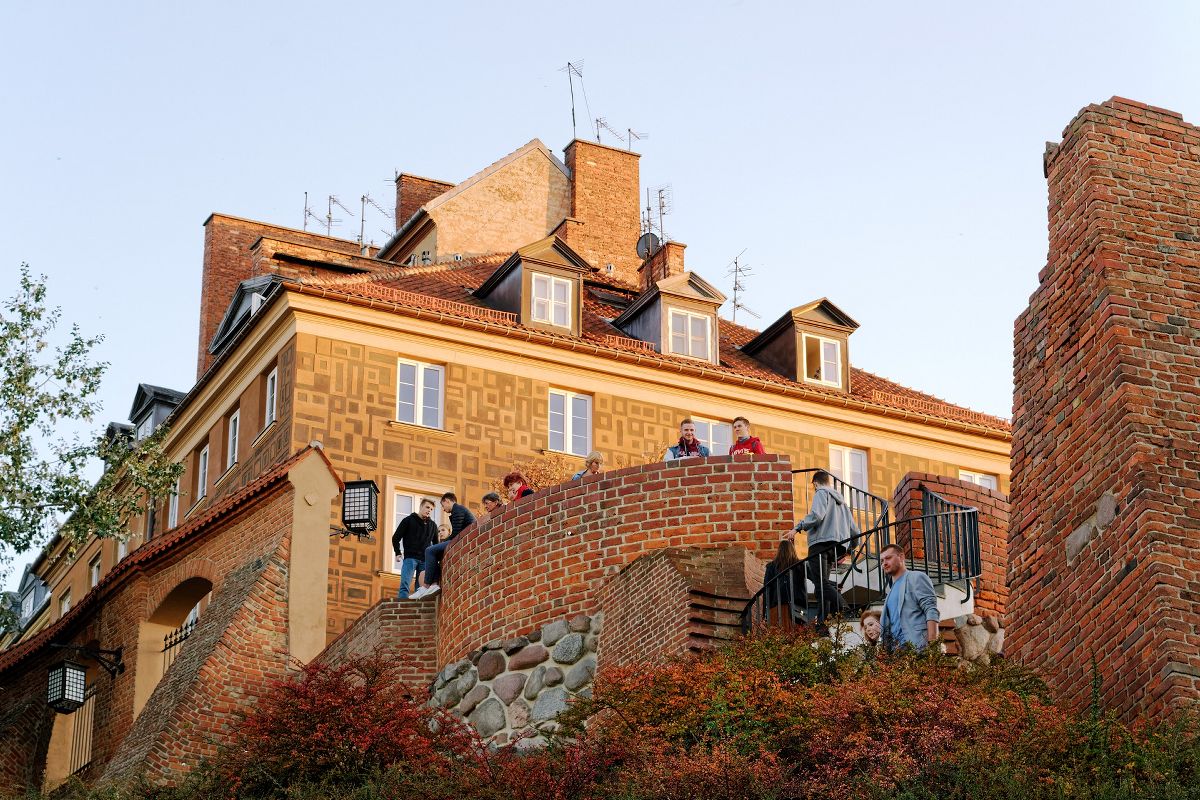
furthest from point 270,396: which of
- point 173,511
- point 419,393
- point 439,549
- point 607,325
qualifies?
point 439,549

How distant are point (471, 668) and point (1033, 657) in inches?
273

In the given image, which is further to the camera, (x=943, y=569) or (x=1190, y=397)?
(x=943, y=569)

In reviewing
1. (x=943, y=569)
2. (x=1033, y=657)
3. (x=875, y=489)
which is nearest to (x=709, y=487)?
(x=943, y=569)

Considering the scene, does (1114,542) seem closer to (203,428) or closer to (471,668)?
(471,668)

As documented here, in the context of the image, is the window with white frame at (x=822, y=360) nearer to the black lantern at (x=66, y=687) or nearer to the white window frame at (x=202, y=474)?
the white window frame at (x=202, y=474)

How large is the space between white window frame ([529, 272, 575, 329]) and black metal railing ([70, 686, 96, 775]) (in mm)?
10896

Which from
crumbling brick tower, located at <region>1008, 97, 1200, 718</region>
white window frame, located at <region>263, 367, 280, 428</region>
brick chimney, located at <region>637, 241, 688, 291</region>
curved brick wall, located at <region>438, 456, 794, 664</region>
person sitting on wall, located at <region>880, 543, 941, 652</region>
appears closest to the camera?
crumbling brick tower, located at <region>1008, 97, 1200, 718</region>

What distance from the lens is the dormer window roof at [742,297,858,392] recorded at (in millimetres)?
39906

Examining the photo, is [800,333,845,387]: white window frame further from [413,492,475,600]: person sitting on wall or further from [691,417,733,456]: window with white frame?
[413,492,475,600]: person sitting on wall

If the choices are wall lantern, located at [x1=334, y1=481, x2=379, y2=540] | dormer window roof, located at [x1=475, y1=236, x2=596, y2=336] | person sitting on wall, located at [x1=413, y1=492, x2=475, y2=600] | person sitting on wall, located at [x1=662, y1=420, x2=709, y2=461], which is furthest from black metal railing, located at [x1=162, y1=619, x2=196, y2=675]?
dormer window roof, located at [x1=475, y1=236, x2=596, y2=336]

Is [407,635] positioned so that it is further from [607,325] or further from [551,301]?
[607,325]

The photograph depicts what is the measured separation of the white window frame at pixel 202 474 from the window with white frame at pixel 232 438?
113 centimetres

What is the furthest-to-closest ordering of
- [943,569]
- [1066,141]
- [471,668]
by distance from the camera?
1. [471,668]
2. [943,569]
3. [1066,141]

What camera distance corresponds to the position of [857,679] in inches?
667
